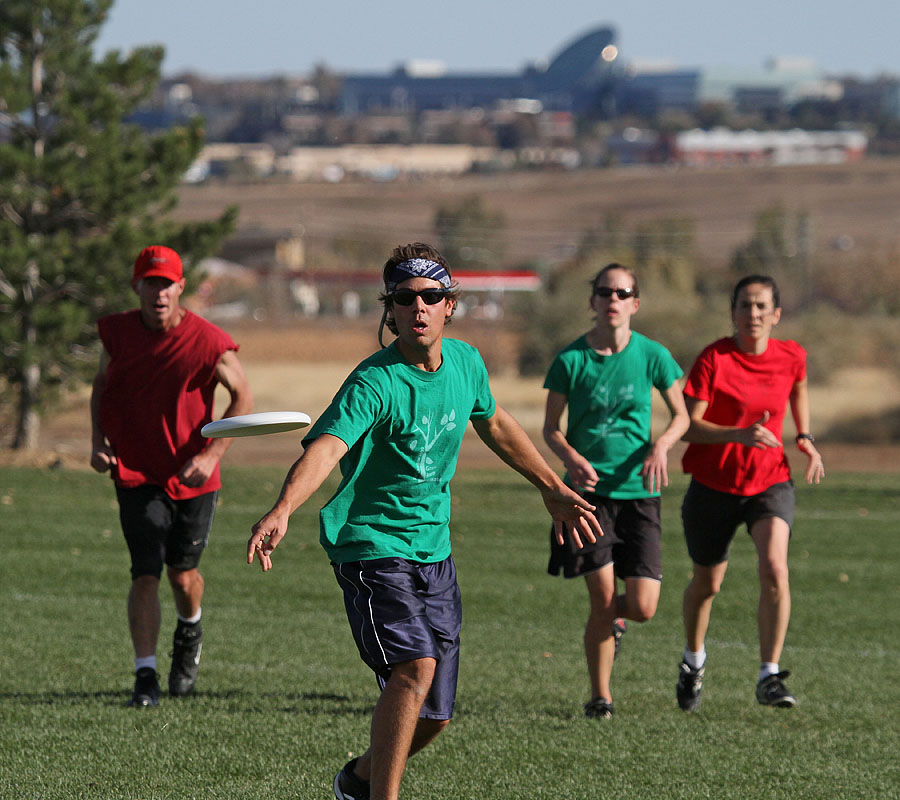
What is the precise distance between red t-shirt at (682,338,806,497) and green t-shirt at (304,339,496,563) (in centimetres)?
263

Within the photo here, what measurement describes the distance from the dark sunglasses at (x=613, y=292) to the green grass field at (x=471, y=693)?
207 cm

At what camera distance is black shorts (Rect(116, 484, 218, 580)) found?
22.5 ft

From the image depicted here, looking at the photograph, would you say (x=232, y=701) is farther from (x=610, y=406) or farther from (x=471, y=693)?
(x=610, y=406)

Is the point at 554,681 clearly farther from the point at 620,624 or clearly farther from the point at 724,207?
the point at 724,207

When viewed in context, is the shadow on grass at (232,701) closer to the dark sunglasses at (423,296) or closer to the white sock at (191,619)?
the white sock at (191,619)

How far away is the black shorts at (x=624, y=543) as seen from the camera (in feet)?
22.6

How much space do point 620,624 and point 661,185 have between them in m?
144

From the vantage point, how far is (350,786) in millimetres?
4793

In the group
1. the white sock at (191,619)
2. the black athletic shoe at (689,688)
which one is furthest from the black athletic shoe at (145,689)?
the black athletic shoe at (689,688)

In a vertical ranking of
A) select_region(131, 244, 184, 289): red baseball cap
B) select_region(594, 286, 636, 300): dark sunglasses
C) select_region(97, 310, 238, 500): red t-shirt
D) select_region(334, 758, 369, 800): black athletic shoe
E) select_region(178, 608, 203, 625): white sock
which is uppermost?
select_region(131, 244, 184, 289): red baseball cap

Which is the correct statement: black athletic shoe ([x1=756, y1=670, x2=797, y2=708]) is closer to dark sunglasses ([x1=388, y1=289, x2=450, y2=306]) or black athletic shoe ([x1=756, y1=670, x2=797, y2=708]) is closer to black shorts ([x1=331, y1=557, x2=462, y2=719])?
black shorts ([x1=331, y1=557, x2=462, y2=719])

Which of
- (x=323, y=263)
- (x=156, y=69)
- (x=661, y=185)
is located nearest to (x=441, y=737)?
(x=156, y=69)

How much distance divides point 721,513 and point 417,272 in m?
Answer: 3.12

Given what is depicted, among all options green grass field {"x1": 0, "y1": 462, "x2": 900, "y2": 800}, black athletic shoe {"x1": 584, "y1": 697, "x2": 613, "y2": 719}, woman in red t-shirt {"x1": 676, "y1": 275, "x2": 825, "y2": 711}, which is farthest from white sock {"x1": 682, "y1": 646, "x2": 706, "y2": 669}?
black athletic shoe {"x1": 584, "y1": 697, "x2": 613, "y2": 719}
